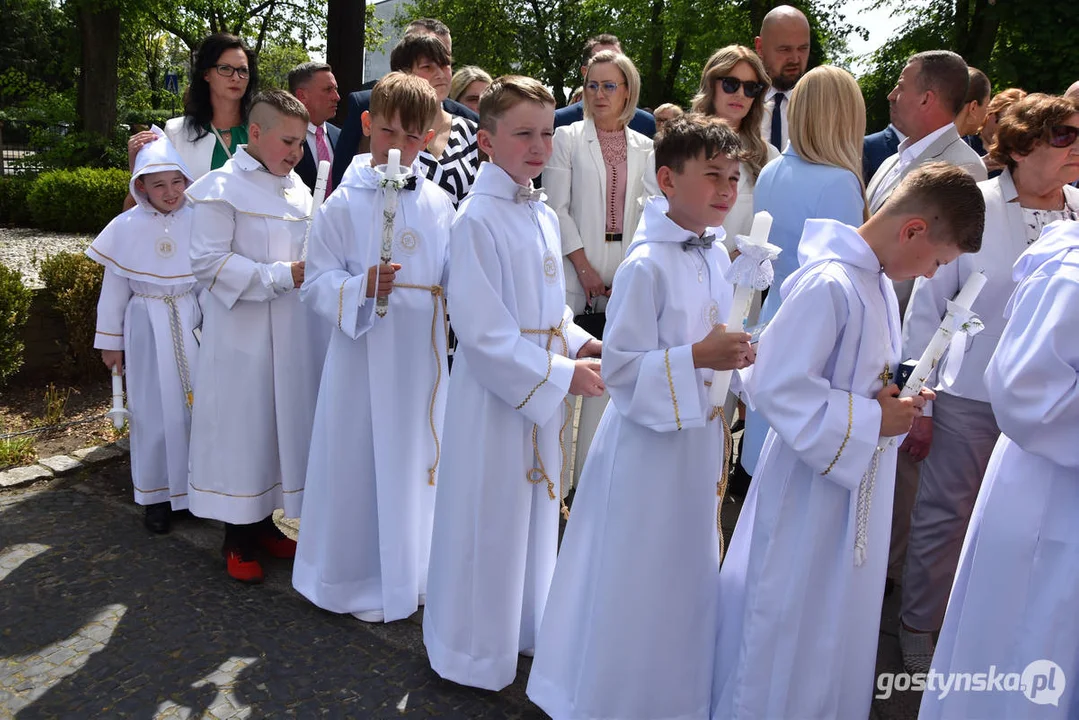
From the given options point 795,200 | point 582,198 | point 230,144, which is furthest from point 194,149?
point 795,200

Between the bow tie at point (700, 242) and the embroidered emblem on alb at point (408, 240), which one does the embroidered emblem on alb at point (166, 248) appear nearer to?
the embroidered emblem on alb at point (408, 240)

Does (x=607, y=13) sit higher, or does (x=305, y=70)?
(x=607, y=13)

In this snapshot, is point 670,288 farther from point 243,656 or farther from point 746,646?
point 243,656

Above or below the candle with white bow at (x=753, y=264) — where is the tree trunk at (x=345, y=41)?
above

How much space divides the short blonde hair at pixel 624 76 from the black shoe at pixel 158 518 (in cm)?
312

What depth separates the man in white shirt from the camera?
18.0ft

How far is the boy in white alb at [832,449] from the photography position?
2.66 metres

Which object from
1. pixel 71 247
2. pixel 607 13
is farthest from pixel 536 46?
pixel 71 247

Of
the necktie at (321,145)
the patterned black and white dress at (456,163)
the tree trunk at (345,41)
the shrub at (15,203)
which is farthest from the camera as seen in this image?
the shrub at (15,203)

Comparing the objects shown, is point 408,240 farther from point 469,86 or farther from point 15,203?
point 15,203

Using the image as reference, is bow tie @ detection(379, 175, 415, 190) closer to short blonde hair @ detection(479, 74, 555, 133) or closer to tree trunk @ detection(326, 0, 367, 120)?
short blonde hair @ detection(479, 74, 555, 133)

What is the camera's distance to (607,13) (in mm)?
28984

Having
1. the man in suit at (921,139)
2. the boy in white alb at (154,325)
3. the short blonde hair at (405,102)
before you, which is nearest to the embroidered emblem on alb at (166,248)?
the boy in white alb at (154,325)

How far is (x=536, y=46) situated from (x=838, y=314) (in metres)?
31.2
